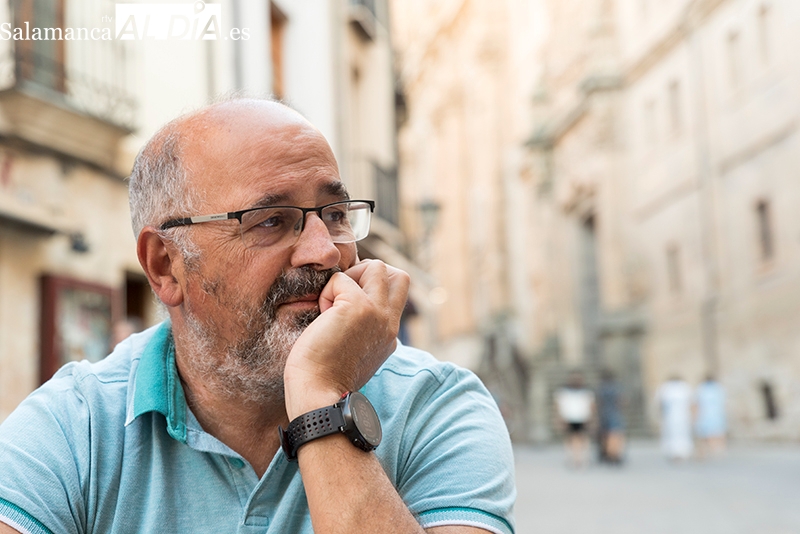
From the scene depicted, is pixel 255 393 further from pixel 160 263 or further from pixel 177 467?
pixel 160 263

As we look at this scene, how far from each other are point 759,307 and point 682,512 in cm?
1163

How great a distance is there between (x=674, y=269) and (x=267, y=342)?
2533 cm

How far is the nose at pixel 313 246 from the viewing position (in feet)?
6.91

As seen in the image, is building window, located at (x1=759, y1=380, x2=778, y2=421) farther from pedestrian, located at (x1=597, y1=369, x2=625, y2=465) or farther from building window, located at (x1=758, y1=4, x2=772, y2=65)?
building window, located at (x1=758, y1=4, x2=772, y2=65)

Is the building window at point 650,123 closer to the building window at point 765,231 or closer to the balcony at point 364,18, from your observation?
the building window at point 765,231

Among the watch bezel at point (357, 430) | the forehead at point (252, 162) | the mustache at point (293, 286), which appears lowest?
the watch bezel at point (357, 430)

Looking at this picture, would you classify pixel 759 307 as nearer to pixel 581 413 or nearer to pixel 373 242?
pixel 581 413

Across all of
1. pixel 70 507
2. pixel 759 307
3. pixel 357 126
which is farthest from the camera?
pixel 759 307

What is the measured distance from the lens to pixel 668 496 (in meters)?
12.3

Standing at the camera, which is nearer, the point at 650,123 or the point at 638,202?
the point at 650,123

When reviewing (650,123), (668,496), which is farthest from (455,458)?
(650,123)

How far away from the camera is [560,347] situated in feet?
117

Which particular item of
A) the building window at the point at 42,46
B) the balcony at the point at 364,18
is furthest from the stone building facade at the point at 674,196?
the building window at the point at 42,46

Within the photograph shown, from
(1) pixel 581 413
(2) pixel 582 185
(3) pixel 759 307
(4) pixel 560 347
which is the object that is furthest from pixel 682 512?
(4) pixel 560 347
